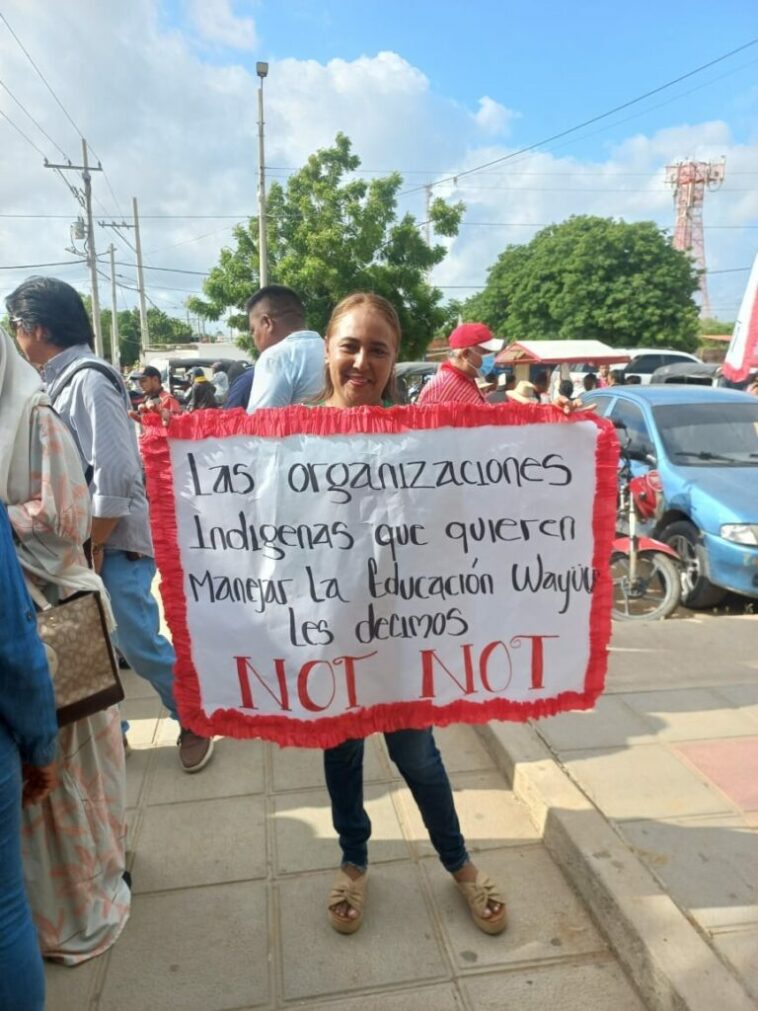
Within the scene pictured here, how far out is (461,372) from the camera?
3477 millimetres

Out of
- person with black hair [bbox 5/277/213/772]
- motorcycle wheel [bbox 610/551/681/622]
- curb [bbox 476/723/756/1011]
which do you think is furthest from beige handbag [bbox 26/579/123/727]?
motorcycle wheel [bbox 610/551/681/622]

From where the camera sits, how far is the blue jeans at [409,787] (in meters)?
1.90

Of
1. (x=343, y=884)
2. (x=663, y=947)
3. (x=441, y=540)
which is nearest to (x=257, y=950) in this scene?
(x=343, y=884)

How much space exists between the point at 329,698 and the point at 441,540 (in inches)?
20.0

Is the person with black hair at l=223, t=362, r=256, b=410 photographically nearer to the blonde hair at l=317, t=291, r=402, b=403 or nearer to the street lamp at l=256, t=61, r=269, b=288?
the blonde hair at l=317, t=291, r=402, b=403

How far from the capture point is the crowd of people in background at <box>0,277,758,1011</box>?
4.67ft

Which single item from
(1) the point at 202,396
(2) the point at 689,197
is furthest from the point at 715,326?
(1) the point at 202,396

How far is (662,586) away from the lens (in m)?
5.12

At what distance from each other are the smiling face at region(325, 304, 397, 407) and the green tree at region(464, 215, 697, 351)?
30.9 metres

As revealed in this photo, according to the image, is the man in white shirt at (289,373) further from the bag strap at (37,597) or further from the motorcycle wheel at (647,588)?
the motorcycle wheel at (647,588)

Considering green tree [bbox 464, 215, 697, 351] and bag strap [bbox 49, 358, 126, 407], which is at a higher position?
green tree [bbox 464, 215, 697, 351]

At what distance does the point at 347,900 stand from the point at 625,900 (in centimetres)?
79

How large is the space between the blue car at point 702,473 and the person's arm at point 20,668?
4.50m

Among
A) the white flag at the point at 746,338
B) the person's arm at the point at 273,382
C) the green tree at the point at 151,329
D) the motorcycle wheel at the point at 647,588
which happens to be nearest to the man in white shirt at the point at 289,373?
the person's arm at the point at 273,382
